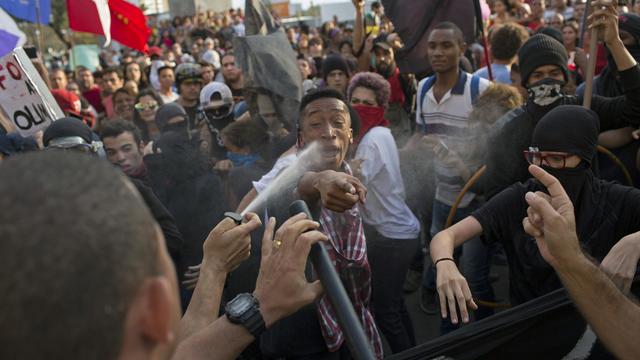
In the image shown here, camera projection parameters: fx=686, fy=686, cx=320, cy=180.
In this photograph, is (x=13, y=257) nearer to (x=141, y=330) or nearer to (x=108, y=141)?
(x=141, y=330)

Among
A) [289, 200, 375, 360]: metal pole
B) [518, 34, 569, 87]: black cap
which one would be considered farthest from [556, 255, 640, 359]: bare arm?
[518, 34, 569, 87]: black cap

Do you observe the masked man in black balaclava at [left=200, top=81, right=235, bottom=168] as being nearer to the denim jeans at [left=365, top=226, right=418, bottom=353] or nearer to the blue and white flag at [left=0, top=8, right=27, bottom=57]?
the blue and white flag at [left=0, top=8, right=27, bottom=57]

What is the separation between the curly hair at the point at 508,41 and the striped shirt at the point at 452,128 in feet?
3.02

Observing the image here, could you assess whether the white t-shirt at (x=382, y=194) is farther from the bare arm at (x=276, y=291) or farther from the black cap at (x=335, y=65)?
the black cap at (x=335, y=65)

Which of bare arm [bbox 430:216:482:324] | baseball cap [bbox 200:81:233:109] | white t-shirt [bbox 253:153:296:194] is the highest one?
white t-shirt [bbox 253:153:296:194]

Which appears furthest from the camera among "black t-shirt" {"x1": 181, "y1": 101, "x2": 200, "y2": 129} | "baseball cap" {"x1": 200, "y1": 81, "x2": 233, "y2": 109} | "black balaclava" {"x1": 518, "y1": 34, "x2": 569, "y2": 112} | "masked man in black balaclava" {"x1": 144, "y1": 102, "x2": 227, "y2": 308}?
"black t-shirt" {"x1": 181, "y1": 101, "x2": 200, "y2": 129}

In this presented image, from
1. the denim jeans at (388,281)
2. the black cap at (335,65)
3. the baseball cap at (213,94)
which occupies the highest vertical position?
the black cap at (335,65)

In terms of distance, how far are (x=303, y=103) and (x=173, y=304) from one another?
8.12 feet

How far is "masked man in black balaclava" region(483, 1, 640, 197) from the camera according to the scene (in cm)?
371

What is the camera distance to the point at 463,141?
4816 mm

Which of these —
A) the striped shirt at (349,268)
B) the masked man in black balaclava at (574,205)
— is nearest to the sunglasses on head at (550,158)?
the masked man in black balaclava at (574,205)

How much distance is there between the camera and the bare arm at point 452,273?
2613 mm

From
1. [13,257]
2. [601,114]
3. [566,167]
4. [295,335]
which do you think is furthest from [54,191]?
[601,114]

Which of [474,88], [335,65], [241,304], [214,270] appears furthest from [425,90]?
[241,304]
